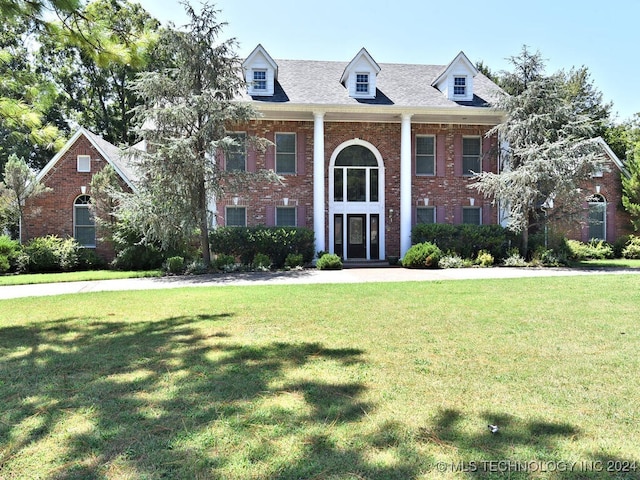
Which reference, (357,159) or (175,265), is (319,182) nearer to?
(357,159)

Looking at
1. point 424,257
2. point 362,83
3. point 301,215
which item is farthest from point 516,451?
point 362,83

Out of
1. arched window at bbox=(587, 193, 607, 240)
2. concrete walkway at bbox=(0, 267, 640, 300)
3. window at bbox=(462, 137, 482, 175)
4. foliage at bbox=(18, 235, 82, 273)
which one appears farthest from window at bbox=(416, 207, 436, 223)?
foliage at bbox=(18, 235, 82, 273)

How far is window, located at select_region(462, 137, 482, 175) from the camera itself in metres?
19.8

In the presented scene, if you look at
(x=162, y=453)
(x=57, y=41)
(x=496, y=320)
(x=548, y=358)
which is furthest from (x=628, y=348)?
(x=57, y=41)

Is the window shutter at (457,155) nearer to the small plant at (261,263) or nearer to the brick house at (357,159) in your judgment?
the brick house at (357,159)

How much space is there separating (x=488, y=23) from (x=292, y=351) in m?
13.1

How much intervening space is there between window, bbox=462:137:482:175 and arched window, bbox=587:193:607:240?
630 centimetres

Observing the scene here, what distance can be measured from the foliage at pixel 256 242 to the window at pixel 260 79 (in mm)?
6490

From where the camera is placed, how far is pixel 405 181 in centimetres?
1839

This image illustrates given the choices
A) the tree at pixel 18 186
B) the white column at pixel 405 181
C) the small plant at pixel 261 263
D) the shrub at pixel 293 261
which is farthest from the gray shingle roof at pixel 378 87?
the tree at pixel 18 186

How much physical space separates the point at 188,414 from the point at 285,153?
16.9 metres

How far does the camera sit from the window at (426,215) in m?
19.6

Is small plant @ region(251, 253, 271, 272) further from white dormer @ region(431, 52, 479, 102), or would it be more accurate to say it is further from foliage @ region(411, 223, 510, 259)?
white dormer @ region(431, 52, 479, 102)

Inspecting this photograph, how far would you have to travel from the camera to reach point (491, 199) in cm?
1991
